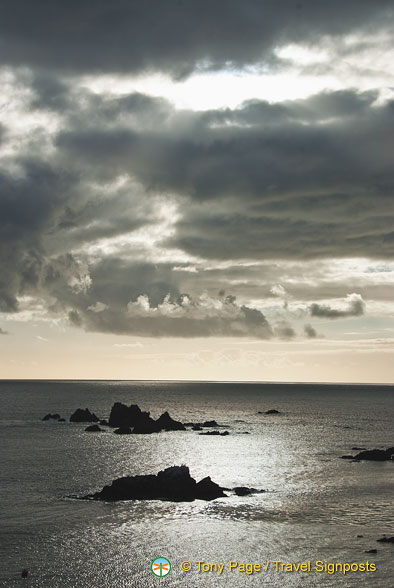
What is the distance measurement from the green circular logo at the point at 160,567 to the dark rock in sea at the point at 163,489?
2030 cm

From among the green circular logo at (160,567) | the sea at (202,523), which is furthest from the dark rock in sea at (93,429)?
the green circular logo at (160,567)

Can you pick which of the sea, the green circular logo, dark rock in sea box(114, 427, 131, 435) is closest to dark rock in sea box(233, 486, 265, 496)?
the sea

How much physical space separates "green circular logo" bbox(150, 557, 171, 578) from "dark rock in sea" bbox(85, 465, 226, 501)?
799 inches

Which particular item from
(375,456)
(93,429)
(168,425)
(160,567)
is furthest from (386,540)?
(168,425)

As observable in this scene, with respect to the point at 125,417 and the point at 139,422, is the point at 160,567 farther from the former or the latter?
the point at 125,417

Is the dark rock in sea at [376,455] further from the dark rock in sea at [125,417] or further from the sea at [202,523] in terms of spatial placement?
the dark rock in sea at [125,417]

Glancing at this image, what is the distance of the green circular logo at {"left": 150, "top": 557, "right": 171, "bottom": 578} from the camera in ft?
148

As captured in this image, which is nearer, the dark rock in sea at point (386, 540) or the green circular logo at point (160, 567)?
the green circular logo at point (160, 567)

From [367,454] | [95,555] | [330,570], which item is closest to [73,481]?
[95,555]

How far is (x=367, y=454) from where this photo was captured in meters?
103

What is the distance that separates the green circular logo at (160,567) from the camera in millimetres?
44966

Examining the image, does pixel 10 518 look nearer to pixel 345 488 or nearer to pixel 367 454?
pixel 345 488

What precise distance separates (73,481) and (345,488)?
35.3m

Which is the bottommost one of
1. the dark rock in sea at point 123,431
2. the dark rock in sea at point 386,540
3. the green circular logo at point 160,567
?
the dark rock in sea at point 123,431
